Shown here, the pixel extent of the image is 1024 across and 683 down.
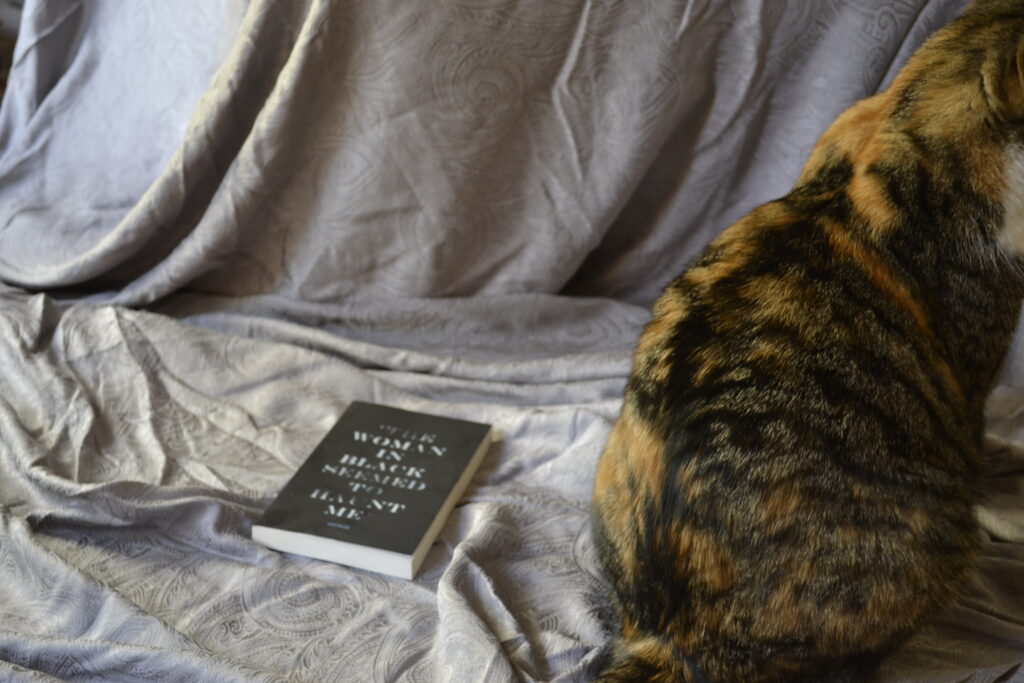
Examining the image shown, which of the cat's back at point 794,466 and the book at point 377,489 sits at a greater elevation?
the cat's back at point 794,466

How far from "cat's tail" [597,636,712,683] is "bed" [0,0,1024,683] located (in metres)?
0.14

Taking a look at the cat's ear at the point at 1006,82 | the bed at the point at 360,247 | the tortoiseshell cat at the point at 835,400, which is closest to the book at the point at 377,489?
the bed at the point at 360,247

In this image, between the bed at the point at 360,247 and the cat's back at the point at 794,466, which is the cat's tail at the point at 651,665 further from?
the bed at the point at 360,247

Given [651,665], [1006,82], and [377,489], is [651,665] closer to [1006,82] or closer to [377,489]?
[377,489]

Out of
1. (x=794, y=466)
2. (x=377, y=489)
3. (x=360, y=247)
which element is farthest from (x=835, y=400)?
(x=360, y=247)

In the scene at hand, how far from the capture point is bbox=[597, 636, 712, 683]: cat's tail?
0.85 metres

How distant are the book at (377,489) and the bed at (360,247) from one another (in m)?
0.03

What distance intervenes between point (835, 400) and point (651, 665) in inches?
11.1

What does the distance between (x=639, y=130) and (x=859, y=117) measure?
0.50 metres

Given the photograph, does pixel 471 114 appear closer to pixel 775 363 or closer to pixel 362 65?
pixel 362 65

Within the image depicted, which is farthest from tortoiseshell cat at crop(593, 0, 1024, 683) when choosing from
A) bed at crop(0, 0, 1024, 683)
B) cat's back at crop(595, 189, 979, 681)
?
bed at crop(0, 0, 1024, 683)

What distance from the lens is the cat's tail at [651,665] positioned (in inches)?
33.5

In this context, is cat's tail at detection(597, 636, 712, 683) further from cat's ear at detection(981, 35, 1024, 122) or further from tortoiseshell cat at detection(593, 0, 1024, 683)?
cat's ear at detection(981, 35, 1024, 122)

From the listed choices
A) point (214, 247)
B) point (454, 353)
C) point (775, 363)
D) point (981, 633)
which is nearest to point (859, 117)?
point (775, 363)
